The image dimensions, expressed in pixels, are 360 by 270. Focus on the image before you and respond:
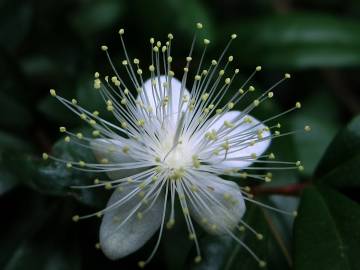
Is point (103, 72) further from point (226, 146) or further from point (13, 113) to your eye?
point (226, 146)

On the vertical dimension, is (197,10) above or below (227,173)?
above

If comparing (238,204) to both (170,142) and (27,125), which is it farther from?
(27,125)

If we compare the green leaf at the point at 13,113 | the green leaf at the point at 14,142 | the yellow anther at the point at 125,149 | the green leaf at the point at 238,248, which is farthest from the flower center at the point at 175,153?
the green leaf at the point at 13,113

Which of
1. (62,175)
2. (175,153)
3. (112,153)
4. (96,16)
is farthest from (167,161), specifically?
(96,16)

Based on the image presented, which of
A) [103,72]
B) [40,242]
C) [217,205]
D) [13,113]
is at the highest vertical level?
[103,72]

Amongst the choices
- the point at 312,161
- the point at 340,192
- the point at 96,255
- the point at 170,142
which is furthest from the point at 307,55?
the point at 96,255
